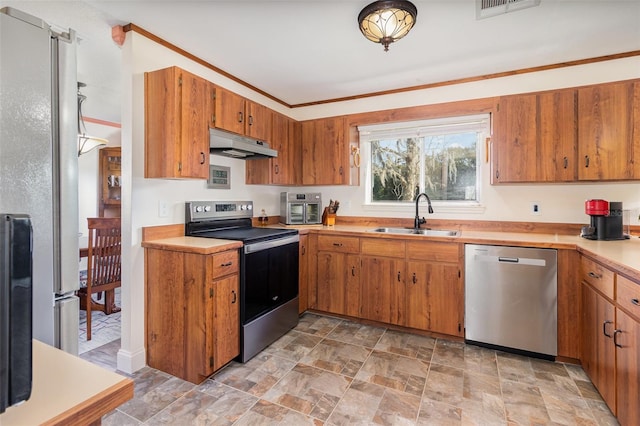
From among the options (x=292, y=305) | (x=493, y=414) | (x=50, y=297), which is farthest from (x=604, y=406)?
(x=50, y=297)

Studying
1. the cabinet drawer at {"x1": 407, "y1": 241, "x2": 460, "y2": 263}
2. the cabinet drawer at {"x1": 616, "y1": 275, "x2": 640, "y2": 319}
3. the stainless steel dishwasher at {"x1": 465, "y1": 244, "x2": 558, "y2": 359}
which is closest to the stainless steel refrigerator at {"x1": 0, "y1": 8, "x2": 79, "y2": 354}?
the cabinet drawer at {"x1": 616, "y1": 275, "x2": 640, "y2": 319}

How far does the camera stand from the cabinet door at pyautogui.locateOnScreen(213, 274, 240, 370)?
82.0 inches

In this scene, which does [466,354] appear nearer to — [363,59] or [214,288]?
[214,288]

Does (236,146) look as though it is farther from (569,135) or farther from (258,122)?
(569,135)

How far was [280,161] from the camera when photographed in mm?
3412

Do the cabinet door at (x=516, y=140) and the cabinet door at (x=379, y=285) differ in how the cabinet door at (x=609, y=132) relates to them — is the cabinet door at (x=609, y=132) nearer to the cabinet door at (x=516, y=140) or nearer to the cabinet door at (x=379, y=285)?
the cabinet door at (x=516, y=140)

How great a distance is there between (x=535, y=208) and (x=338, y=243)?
185 cm

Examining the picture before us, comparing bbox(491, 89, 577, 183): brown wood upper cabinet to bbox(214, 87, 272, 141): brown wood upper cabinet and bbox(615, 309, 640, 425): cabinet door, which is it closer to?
bbox(615, 309, 640, 425): cabinet door

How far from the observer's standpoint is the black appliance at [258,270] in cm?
232

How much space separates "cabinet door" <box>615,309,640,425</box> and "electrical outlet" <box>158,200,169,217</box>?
291 cm

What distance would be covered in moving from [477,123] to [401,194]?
104cm

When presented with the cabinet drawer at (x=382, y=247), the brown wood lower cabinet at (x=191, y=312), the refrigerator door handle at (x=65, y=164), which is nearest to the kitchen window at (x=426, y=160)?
the cabinet drawer at (x=382, y=247)

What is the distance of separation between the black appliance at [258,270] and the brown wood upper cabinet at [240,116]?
2.30 feet

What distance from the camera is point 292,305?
9.58 feet
